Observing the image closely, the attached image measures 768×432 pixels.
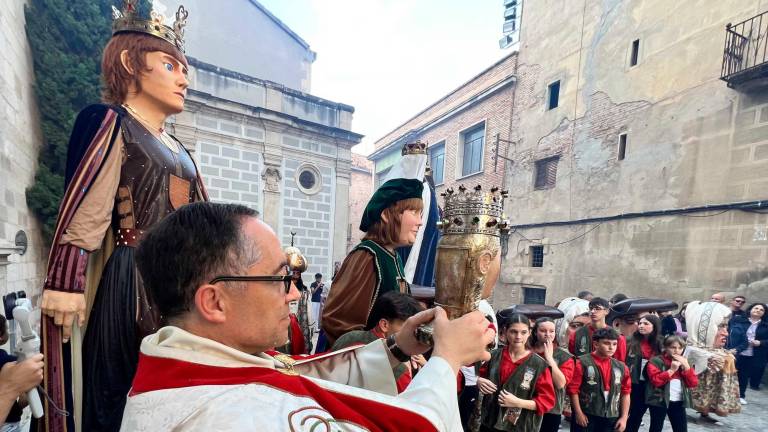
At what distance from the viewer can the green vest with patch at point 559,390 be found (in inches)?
153

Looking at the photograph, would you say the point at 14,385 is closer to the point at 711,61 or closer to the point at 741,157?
the point at 741,157

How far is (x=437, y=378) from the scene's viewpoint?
3.80ft

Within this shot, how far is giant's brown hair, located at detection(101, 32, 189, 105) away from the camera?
7.08 ft

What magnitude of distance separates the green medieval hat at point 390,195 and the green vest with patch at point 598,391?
3294 mm

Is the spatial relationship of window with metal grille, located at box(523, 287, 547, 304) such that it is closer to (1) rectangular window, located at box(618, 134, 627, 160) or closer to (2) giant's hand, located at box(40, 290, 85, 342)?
(1) rectangular window, located at box(618, 134, 627, 160)

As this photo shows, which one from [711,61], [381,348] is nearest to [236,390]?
[381,348]

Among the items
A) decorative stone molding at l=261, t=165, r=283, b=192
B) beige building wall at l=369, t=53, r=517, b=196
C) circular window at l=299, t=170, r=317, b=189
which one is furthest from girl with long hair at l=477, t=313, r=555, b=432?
beige building wall at l=369, t=53, r=517, b=196

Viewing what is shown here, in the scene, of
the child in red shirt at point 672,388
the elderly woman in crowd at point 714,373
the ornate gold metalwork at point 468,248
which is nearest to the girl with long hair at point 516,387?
the child in red shirt at point 672,388

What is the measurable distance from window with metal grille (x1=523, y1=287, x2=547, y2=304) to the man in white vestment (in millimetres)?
14441

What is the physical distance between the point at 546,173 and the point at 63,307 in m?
15.4

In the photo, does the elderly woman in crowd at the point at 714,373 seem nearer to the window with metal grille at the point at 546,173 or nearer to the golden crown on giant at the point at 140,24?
the golden crown on giant at the point at 140,24

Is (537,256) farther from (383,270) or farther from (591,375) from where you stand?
(383,270)

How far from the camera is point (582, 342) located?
5.24m

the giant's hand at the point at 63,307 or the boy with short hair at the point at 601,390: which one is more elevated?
the giant's hand at the point at 63,307
